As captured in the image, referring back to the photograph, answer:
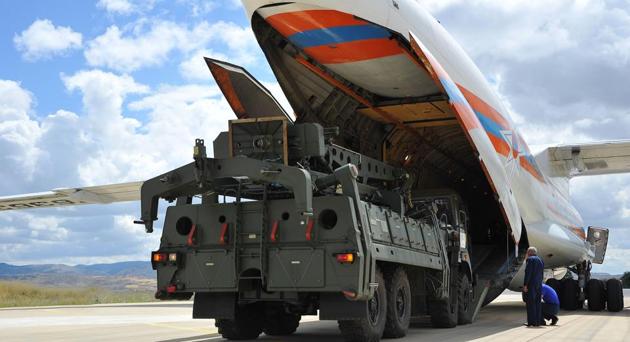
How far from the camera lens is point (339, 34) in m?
9.35

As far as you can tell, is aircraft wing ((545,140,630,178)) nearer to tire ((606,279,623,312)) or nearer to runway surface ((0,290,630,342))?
tire ((606,279,623,312))

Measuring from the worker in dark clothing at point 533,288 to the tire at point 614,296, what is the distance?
576 centimetres

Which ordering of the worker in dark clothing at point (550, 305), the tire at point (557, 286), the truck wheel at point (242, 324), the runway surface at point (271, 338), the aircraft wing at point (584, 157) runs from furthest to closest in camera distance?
the aircraft wing at point (584, 157) → the tire at point (557, 286) → the worker in dark clothing at point (550, 305) → the runway surface at point (271, 338) → the truck wheel at point (242, 324)

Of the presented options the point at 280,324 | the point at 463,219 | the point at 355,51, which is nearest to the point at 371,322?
the point at 280,324

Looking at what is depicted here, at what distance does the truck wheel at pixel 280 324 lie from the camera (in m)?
9.94

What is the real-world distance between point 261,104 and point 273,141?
5.10 feet

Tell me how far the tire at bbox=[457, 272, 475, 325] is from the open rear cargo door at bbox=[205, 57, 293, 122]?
13.8ft

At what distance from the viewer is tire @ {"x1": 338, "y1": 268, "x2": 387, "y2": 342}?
7887mm

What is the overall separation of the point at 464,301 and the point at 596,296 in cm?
643

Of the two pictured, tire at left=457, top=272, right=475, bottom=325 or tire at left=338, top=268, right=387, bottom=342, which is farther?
tire at left=457, top=272, right=475, bottom=325

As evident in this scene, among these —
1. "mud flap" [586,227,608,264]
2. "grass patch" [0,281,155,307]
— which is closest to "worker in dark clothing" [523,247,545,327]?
"mud flap" [586,227,608,264]

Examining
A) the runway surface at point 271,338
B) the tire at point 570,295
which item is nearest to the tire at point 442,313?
the runway surface at point 271,338

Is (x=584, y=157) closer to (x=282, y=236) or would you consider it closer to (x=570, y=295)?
(x=570, y=295)

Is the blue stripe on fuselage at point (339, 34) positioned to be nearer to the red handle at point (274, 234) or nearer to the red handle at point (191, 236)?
the red handle at point (274, 234)
